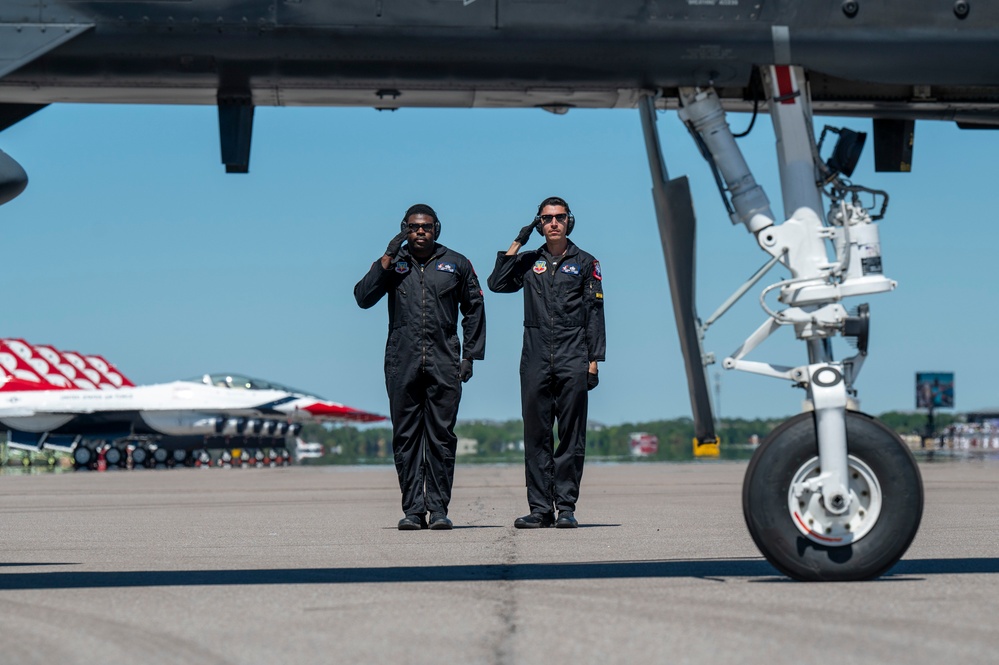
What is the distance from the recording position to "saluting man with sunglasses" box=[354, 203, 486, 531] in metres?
8.31

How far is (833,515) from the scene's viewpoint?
4945mm

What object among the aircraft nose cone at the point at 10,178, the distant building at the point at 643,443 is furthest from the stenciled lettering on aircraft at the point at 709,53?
the distant building at the point at 643,443

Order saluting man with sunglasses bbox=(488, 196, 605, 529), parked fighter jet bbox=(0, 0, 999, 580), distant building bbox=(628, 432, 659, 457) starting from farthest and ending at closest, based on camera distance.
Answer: distant building bbox=(628, 432, 659, 457) → saluting man with sunglasses bbox=(488, 196, 605, 529) → parked fighter jet bbox=(0, 0, 999, 580)

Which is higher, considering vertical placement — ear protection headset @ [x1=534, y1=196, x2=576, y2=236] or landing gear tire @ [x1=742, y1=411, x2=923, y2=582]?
ear protection headset @ [x1=534, y1=196, x2=576, y2=236]

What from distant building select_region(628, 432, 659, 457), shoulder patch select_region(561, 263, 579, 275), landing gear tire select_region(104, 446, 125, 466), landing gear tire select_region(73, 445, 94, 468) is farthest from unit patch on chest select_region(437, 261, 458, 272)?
distant building select_region(628, 432, 659, 457)

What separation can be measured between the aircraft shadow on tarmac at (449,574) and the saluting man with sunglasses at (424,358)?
8.29 ft

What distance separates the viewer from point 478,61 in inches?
210

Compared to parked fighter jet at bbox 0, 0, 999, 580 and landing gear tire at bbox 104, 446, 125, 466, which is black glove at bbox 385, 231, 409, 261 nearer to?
parked fighter jet at bbox 0, 0, 999, 580

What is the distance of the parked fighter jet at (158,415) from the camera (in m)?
42.7

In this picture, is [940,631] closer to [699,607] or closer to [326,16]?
[699,607]

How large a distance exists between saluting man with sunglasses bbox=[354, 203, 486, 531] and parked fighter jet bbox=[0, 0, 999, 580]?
2860 millimetres

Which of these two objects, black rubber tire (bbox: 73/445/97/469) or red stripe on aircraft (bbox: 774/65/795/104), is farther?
black rubber tire (bbox: 73/445/97/469)

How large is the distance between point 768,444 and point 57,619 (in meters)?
2.75

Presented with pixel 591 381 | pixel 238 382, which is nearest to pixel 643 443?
pixel 238 382
